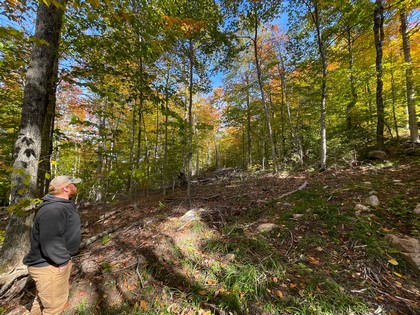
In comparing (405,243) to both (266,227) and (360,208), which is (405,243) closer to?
(360,208)

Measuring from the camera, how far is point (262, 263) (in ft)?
10.1

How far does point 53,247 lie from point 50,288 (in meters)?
0.61

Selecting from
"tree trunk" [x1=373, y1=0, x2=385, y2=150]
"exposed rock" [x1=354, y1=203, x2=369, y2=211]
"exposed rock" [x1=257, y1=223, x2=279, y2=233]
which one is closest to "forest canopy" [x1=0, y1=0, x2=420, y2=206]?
"tree trunk" [x1=373, y1=0, x2=385, y2=150]

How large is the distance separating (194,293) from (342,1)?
11924 millimetres

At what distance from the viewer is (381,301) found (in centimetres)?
230

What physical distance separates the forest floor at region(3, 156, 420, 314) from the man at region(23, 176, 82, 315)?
46cm

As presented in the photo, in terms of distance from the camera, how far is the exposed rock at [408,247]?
2.67 meters

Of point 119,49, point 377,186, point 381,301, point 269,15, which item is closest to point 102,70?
point 119,49

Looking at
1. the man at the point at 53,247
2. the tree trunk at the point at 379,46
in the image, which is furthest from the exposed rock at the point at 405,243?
the tree trunk at the point at 379,46

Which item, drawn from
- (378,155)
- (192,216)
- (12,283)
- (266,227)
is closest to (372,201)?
(266,227)

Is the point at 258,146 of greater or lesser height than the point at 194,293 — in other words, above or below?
above

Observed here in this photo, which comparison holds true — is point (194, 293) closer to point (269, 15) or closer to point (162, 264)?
point (162, 264)

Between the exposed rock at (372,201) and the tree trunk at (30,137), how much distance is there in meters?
7.21

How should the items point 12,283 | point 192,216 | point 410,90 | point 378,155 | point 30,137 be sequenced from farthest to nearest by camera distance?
point 378,155 → point 410,90 → point 192,216 → point 30,137 → point 12,283
